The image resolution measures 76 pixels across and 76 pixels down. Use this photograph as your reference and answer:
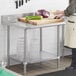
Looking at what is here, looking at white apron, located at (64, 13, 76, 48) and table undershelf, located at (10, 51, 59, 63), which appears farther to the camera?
table undershelf, located at (10, 51, 59, 63)

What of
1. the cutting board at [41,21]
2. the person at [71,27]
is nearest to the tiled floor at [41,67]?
the person at [71,27]

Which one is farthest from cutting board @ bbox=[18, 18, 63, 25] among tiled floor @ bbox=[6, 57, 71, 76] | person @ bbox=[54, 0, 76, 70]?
tiled floor @ bbox=[6, 57, 71, 76]

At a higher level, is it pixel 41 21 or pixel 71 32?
pixel 41 21

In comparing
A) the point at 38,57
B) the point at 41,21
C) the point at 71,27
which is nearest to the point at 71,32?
the point at 71,27

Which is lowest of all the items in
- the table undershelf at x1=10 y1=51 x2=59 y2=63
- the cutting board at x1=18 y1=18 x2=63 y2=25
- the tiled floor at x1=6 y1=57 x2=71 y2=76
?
the tiled floor at x1=6 y1=57 x2=71 y2=76

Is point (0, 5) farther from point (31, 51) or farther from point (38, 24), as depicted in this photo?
point (31, 51)

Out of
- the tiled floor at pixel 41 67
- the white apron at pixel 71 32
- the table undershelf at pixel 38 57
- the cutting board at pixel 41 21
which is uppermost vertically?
the cutting board at pixel 41 21

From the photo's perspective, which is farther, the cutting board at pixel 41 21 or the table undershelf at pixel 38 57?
the table undershelf at pixel 38 57

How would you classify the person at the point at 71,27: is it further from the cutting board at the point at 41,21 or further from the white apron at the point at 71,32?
the cutting board at the point at 41,21

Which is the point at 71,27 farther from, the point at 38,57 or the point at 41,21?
the point at 38,57

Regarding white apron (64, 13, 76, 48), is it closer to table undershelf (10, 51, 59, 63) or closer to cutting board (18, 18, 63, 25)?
cutting board (18, 18, 63, 25)

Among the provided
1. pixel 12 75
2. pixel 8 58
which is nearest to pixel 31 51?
pixel 8 58

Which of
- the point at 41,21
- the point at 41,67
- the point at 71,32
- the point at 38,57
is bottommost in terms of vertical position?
the point at 41,67

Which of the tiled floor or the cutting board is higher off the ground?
the cutting board
